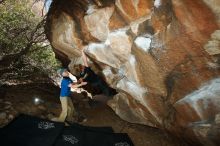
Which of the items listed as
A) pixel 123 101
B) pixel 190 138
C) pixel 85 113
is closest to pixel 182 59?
pixel 190 138

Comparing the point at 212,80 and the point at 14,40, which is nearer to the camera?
the point at 212,80

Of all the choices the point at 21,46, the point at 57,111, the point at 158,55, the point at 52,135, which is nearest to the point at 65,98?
the point at 57,111

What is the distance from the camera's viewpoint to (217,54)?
5969mm

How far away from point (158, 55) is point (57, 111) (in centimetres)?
448

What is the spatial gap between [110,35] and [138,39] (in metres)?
1.46

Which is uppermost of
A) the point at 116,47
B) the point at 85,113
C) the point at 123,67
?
the point at 116,47

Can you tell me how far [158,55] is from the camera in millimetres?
6910

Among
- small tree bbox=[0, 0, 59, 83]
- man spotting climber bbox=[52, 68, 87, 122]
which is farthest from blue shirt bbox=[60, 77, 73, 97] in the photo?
small tree bbox=[0, 0, 59, 83]

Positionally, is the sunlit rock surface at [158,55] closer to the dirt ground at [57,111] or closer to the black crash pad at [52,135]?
the dirt ground at [57,111]

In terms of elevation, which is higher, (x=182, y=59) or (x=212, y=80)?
(x=182, y=59)

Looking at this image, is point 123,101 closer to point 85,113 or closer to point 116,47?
point 85,113

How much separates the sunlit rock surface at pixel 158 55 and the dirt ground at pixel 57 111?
0.35 metres

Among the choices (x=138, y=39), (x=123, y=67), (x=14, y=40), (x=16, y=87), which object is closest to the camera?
(x=138, y=39)

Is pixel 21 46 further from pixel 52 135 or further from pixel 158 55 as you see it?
pixel 158 55
